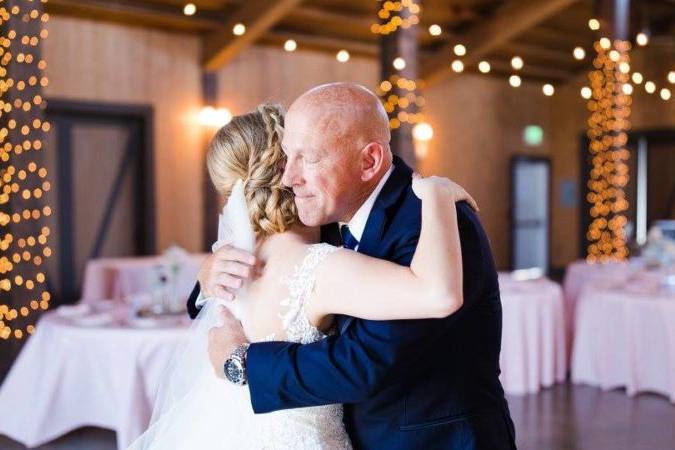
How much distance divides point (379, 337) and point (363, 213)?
273mm

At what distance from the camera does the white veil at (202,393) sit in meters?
1.58

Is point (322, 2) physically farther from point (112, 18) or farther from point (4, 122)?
point (4, 122)

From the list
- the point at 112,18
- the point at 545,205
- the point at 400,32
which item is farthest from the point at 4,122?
the point at 545,205

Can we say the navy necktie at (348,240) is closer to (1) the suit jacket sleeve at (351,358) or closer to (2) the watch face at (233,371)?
(1) the suit jacket sleeve at (351,358)

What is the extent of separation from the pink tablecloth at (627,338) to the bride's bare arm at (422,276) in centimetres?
439

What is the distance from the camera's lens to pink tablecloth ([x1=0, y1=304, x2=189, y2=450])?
374cm

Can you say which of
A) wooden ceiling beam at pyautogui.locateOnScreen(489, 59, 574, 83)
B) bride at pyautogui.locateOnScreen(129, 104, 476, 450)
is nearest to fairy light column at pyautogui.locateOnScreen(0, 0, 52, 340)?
bride at pyautogui.locateOnScreen(129, 104, 476, 450)

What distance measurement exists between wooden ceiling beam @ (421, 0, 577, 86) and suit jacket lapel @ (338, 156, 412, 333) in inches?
337

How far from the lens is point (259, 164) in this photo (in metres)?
1.58

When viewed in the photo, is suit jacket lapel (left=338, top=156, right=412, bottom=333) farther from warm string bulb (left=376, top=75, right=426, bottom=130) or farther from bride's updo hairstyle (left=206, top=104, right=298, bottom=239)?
warm string bulb (left=376, top=75, right=426, bottom=130)

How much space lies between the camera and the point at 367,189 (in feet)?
4.65

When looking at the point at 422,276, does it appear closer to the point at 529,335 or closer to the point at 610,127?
the point at 529,335

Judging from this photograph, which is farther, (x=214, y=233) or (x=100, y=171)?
(x=214, y=233)

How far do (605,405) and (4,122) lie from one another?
458 centimetres
